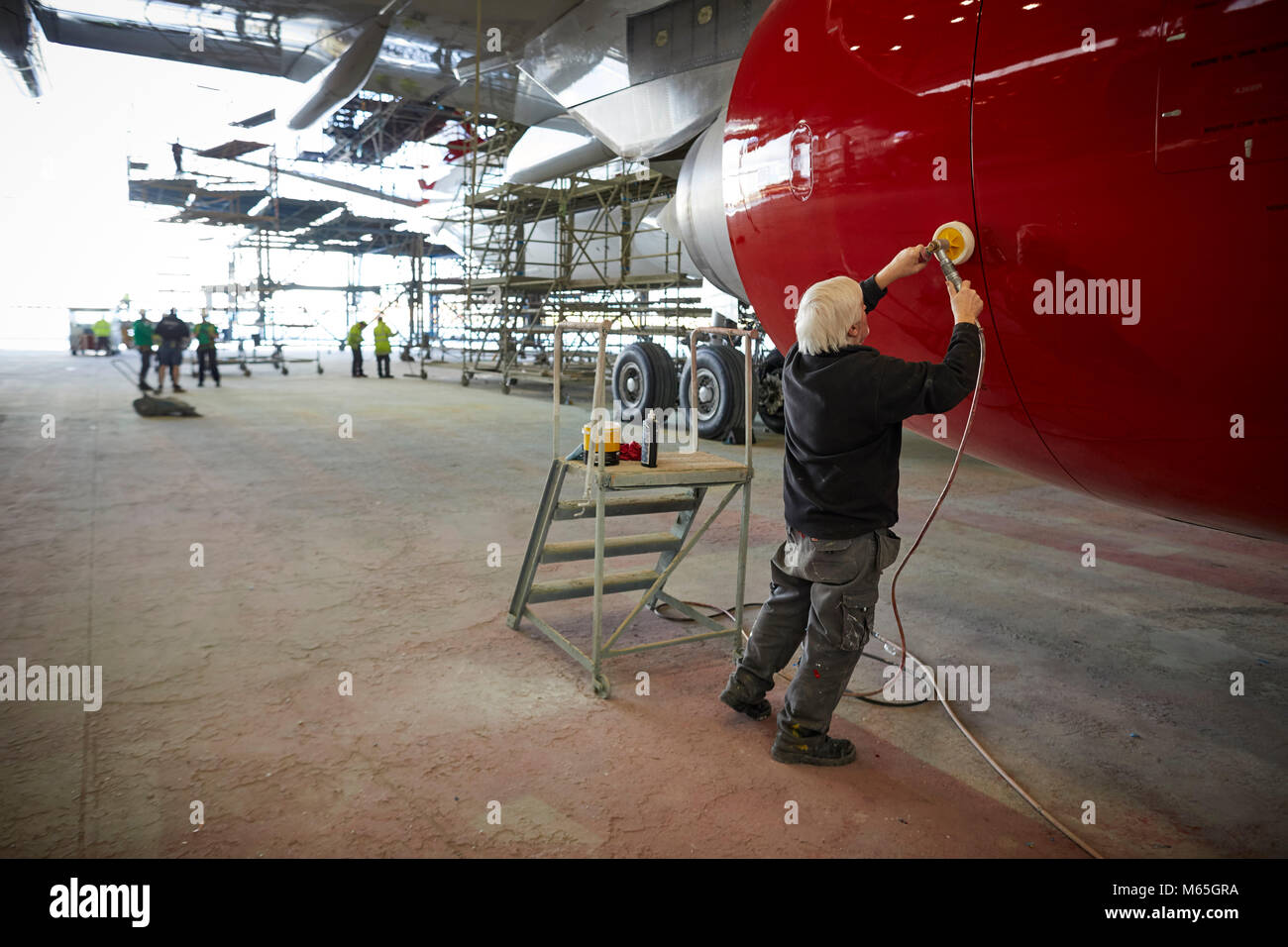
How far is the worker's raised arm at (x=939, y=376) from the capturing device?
7.14 feet

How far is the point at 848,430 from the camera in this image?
2543mm

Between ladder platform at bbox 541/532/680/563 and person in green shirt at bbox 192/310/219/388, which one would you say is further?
person in green shirt at bbox 192/310/219/388

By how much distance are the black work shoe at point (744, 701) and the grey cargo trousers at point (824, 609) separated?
0.23 meters

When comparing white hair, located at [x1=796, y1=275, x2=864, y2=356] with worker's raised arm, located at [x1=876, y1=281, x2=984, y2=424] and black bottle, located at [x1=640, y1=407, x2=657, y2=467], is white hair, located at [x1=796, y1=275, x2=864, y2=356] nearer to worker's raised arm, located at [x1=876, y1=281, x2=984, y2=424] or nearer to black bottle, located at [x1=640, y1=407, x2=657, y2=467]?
worker's raised arm, located at [x1=876, y1=281, x2=984, y2=424]

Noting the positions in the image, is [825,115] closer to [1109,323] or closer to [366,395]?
[1109,323]

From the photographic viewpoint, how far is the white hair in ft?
7.95

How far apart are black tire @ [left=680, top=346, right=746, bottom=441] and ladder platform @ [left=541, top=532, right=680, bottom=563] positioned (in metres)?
5.75

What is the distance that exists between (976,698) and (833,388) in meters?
1.63

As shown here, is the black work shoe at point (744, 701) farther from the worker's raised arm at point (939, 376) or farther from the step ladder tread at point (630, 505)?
the worker's raised arm at point (939, 376)

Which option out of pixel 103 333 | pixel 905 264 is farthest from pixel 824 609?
pixel 103 333

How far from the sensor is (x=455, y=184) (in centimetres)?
2275

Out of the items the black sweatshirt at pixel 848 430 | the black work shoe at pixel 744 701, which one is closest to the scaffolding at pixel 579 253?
the black work shoe at pixel 744 701

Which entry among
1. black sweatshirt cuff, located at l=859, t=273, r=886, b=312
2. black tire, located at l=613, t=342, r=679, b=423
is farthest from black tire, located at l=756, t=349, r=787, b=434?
black sweatshirt cuff, located at l=859, t=273, r=886, b=312

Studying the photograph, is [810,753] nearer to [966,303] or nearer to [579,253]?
[966,303]
